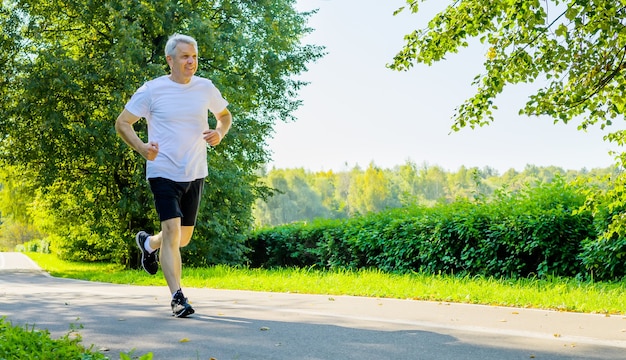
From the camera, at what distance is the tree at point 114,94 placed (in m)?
20.3

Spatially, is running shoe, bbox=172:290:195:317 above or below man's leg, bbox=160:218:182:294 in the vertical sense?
below

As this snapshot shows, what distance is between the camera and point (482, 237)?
12.6 meters

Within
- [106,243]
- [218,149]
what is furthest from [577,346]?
[106,243]

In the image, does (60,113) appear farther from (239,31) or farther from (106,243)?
(106,243)

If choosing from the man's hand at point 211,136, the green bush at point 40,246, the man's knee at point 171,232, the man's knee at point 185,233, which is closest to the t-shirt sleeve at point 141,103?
the man's hand at point 211,136

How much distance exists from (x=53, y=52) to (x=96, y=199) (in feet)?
15.9

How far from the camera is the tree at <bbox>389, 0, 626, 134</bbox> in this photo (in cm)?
841

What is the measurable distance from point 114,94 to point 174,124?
14278mm

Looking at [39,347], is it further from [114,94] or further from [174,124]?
[114,94]

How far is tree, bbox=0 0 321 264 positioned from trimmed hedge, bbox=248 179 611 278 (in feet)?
21.5

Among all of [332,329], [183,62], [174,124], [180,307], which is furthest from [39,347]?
[183,62]

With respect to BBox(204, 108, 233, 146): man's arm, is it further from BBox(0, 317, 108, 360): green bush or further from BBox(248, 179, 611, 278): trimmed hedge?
BBox(248, 179, 611, 278): trimmed hedge

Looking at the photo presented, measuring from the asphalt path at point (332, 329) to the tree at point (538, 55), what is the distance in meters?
2.98

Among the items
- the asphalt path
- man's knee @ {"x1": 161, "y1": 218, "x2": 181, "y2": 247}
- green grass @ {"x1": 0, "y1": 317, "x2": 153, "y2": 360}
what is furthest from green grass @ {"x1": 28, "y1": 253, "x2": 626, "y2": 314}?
green grass @ {"x1": 0, "y1": 317, "x2": 153, "y2": 360}
